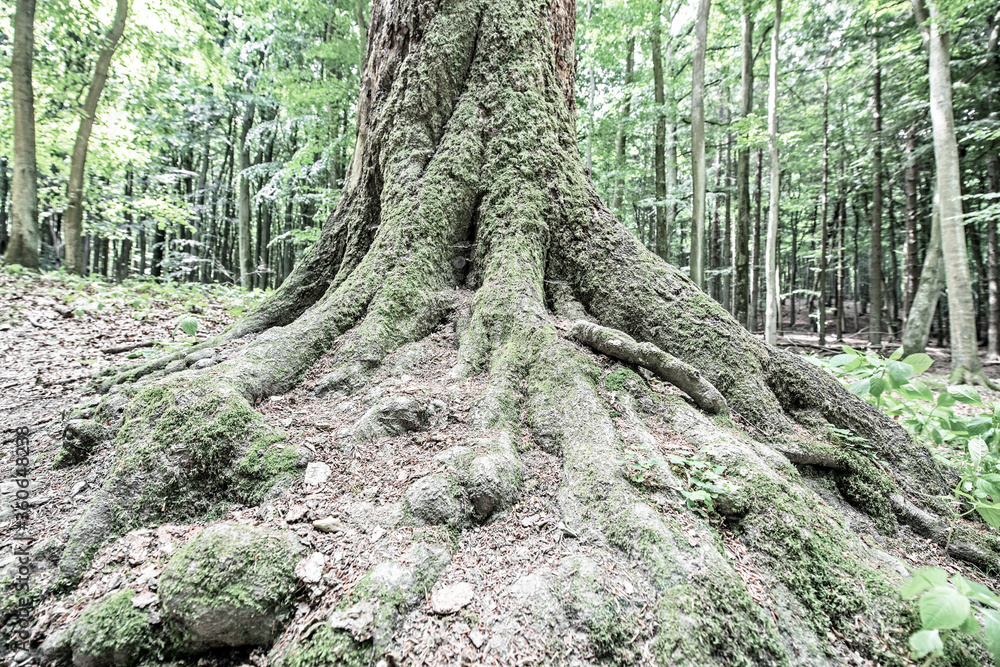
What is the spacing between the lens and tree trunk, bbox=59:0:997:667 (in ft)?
5.04

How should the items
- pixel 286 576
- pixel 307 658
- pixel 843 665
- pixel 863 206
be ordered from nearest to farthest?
1. pixel 307 658
2. pixel 843 665
3. pixel 286 576
4. pixel 863 206

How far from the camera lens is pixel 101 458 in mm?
2338

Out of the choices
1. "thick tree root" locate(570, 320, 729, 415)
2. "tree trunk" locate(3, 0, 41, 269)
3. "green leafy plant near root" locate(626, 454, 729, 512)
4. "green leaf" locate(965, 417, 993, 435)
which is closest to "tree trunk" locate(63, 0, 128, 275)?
"tree trunk" locate(3, 0, 41, 269)

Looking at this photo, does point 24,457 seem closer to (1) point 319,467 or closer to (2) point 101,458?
(2) point 101,458

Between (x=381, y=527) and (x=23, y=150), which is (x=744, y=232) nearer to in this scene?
(x=381, y=527)

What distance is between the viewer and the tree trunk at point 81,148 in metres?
9.95

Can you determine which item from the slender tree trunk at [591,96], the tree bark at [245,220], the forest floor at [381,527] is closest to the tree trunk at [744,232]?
the slender tree trunk at [591,96]

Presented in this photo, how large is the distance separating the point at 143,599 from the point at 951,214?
11262 mm

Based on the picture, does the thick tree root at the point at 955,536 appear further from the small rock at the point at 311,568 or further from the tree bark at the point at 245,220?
the tree bark at the point at 245,220

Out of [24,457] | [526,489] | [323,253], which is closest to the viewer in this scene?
[526,489]

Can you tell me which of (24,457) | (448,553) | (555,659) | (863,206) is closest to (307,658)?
(448,553)

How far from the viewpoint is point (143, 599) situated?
5.15 feet

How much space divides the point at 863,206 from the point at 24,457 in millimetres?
30378


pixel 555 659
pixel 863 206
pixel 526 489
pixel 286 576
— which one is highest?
pixel 863 206
